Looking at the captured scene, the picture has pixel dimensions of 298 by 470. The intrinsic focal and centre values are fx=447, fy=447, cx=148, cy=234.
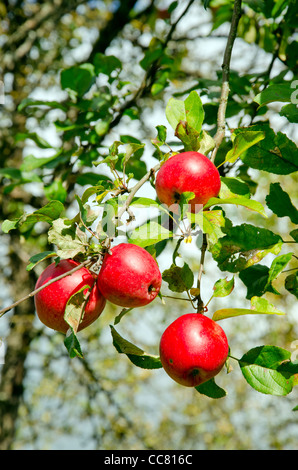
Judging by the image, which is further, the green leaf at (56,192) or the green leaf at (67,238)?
the green leaf at (56,192)

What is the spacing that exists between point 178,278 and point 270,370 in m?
0.22

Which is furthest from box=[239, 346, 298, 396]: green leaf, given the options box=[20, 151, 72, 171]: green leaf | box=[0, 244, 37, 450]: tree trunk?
box=[0, 244, 37, 450]: tree trunk

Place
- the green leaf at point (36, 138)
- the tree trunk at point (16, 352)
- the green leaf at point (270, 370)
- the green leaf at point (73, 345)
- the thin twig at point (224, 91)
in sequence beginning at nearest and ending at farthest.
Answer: the green leaf at point (73, 345) → the green leaf at point (270, 370) → the thin twig at point (224, 91) → the green leaf at point (36, 138) → the tree trunk at point (16, 352)

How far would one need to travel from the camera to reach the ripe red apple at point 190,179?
74 cm

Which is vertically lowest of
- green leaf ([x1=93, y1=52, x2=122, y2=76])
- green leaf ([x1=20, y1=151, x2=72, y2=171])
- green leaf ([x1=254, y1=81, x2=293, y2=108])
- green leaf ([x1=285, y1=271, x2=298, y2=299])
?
green leaf ([x1=20, y1=151, x2=72, y2=171])

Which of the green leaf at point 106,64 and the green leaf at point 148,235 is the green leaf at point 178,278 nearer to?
the green leaf at point 148,235

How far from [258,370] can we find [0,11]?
3219 millimetres

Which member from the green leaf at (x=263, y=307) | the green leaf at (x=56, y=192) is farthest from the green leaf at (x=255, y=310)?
the green leaf at (x=56, y=192)

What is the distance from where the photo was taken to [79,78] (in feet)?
4.91

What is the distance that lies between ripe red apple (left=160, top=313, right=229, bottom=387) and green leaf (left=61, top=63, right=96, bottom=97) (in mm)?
1032

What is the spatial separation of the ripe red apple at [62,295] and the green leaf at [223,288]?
20 cm

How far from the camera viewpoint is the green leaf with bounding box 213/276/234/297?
76cm

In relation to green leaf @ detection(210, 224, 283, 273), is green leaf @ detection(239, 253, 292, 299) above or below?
below

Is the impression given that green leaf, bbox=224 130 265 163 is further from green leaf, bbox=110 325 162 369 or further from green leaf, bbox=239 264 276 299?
green leaf, bbox=110 325 162 369
